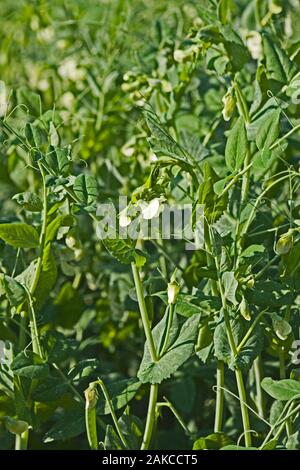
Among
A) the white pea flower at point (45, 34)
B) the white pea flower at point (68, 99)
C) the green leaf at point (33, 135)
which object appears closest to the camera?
the green leaf at point (33, 135)

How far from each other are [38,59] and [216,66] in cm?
103

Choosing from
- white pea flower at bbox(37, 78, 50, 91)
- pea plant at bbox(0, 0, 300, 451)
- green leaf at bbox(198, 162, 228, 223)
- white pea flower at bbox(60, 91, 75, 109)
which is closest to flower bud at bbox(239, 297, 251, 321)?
pea plant at bbox(0, 0, 300, 451)

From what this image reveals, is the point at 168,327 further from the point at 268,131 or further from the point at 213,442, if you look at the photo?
the point at 268,131

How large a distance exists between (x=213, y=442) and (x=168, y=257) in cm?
30

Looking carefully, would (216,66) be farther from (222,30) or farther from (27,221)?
(27,221)

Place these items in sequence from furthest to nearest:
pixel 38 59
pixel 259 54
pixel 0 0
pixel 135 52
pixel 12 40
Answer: pixel 0 0
pixel 38 59
pixel 12 40
pixel 135 52
pixel 259 54

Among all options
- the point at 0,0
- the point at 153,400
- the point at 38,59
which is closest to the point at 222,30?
the point at 153,400

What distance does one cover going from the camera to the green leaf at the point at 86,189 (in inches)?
37.0

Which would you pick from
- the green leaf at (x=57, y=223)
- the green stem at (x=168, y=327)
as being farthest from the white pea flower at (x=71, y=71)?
the green stem at (x=168, y=327)

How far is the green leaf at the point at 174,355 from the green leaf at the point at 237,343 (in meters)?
0.03

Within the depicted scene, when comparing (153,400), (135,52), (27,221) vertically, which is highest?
(135,52)

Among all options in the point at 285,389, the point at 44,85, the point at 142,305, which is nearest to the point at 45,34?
the point at 44,85

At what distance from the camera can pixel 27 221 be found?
1.15m

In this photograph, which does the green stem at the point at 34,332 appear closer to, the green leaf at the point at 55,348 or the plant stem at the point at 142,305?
the green leaf at the point at 55,348
